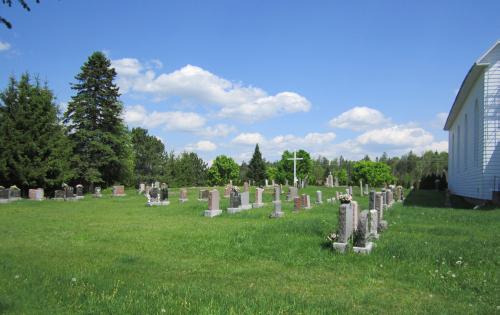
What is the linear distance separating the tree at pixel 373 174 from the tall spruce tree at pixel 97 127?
53617 mm

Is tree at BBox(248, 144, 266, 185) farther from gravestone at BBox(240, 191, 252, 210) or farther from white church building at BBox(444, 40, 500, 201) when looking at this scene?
gravestone at BBox(240, 191, 252, 210)

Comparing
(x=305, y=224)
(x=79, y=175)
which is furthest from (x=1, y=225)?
(x=79, y=175)

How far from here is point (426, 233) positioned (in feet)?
38.3

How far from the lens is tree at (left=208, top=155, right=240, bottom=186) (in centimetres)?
7931

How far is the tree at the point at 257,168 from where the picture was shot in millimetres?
80812

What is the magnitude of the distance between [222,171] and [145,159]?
16638mm

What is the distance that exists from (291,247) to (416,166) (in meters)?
106

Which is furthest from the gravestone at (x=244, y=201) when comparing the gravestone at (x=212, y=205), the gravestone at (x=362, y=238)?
the gravestone at (x=362, y=238)

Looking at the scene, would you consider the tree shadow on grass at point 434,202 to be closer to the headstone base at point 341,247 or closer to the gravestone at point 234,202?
the gravestone at point 234,202

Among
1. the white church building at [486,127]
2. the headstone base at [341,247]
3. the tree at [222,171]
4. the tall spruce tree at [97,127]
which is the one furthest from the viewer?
the tree at [222,171]

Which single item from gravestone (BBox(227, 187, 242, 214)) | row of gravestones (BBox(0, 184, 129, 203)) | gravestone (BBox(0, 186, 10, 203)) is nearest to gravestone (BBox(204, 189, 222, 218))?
gravestone (BBox(227, 187, 242, 214))

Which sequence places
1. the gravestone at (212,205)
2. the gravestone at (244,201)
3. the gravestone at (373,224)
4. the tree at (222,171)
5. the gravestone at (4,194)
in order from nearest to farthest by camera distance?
the gravestone at (373,224) → the gravestone at (212,205) → the gravestone at (244,201) → the gravestone at (4,194) → the tree at (222,171)

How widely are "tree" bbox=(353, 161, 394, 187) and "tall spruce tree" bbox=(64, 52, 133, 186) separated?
53.6m

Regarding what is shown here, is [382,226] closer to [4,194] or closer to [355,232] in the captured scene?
[355,232]
